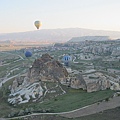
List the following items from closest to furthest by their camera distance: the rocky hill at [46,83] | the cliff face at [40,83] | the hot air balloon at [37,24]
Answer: the rocky hill at [46,83] < the cliff face at [40,83] < the hot air balloon at [37,24]

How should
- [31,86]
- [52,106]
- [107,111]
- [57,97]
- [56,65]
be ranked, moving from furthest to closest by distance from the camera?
[56,65], [31,86], [57,97], [52,106], [107,111]

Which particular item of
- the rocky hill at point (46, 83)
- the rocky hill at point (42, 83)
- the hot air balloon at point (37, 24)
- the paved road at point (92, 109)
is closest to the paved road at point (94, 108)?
the paved road at point (92, 109)

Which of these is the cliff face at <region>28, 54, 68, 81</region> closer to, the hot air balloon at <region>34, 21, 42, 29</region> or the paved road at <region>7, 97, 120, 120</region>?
the paved road at <region>7, 97, 120, 120</region>

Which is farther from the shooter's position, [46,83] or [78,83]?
[46,83]

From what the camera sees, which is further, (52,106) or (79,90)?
Answer: (79,90)

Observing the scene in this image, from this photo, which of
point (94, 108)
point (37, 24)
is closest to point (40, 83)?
point (94, 108)

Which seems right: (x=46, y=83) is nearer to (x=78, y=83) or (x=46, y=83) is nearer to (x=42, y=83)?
(x=42, y=83)

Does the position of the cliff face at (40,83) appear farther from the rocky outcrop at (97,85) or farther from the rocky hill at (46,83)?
the rocky outcrop at (97,85)

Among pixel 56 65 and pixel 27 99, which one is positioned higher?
pixel 56 65

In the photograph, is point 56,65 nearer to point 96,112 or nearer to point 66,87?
point 66,87

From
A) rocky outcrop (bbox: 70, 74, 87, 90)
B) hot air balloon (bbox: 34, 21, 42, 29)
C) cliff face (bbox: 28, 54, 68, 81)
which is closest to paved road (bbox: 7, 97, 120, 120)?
rocky outcrop (bbox: 70, 74, 87, 90)

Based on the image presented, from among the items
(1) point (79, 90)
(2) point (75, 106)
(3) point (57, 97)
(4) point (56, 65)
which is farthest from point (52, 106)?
(4) point (56, 65)
